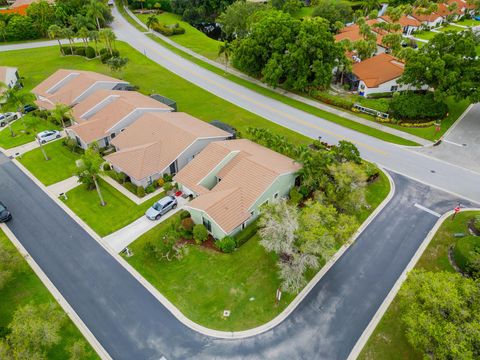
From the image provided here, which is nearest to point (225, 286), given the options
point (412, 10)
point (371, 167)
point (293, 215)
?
point (293, 215)

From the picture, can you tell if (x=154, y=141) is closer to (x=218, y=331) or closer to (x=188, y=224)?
(x=188, y=224)

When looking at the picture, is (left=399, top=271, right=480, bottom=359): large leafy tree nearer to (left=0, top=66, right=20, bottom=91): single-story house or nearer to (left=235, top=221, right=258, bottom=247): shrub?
(left=235, top=221, right=258, bottom=247): shrub

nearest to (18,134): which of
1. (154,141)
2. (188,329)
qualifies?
(154,141)

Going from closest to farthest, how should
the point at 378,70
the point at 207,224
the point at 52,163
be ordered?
the point at 207,224, the point at 52,163, the point at 378,70

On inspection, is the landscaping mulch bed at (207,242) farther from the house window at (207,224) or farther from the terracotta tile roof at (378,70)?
the terracotta tile roof at (378,70)

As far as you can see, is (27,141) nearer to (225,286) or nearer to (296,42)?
(225,286)

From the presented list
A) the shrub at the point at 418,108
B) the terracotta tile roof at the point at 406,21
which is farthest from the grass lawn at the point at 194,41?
the terracotta tile roof at the point at 406,21
